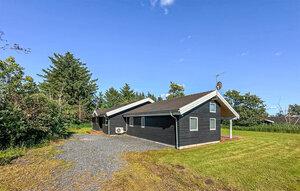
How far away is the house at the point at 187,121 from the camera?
15.8 meters

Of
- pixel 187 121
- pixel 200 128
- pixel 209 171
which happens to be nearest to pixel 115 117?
pixel 200 128

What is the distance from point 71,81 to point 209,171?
139ft

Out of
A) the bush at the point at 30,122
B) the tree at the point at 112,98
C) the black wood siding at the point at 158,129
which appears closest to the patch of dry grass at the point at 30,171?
the bush at the point at 30,122

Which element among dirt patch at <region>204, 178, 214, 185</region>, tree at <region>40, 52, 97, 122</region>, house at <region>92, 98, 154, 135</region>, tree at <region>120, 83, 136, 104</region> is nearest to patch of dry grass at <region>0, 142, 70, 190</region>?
dirt patch at <region>204, 178, 214, 185</region>

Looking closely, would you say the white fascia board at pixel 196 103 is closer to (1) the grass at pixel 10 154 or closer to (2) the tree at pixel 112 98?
(1) the grass at pixel 10 154

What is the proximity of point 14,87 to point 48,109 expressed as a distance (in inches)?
108

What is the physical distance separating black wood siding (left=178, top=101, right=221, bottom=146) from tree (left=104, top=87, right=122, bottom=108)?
3989cm

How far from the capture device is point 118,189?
25.5 feet

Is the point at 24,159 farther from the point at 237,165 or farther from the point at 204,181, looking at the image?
the point at 237,165

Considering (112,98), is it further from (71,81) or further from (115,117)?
(115,117)

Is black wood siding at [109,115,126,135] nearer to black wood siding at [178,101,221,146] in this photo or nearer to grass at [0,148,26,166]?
black wood siding at [178,101,221,146]

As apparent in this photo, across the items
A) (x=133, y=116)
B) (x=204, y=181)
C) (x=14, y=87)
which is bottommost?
(x=204, y=181)

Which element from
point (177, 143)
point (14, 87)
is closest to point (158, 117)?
point (177, 143)

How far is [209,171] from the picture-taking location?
1025cm
